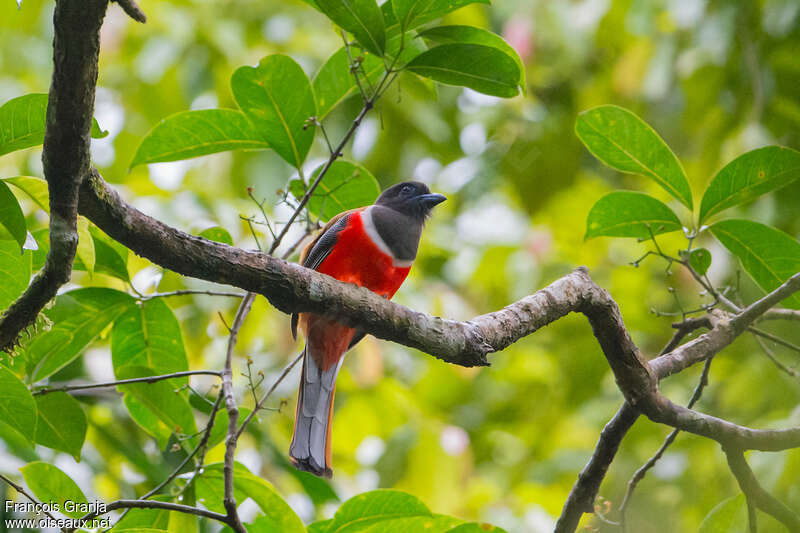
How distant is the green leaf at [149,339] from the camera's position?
239cm

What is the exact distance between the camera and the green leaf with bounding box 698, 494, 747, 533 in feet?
7.39

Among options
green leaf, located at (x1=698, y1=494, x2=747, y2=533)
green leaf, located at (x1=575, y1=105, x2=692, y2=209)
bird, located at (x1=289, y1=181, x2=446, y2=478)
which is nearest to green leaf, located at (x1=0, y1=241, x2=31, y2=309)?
bird, located at (x1=289, y1=181, x2=446, y2=478)

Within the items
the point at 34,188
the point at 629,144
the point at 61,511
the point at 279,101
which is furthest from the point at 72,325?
the point at 629,144

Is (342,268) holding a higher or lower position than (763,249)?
higher

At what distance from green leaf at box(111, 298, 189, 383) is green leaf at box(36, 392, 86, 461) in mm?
227

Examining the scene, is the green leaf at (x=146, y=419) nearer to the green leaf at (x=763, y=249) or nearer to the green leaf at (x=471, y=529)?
the green leaf at (x=471, y=529)

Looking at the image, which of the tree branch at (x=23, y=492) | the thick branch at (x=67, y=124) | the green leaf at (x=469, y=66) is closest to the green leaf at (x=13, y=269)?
the thick branch at (x=67, y=124)

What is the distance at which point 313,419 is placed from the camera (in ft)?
9.29

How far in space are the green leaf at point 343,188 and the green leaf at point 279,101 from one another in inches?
7.2

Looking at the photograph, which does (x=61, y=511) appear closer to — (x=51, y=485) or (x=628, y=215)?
(x=51, y=485)

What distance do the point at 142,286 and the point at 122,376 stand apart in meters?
0.61

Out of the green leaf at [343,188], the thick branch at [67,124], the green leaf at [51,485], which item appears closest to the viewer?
the thick branch at [67,124]

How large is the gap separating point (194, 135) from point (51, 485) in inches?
42.6

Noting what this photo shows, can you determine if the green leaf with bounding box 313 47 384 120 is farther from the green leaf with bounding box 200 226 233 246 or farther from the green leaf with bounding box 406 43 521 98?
the green leaf with bounding box 200 226 233 246
